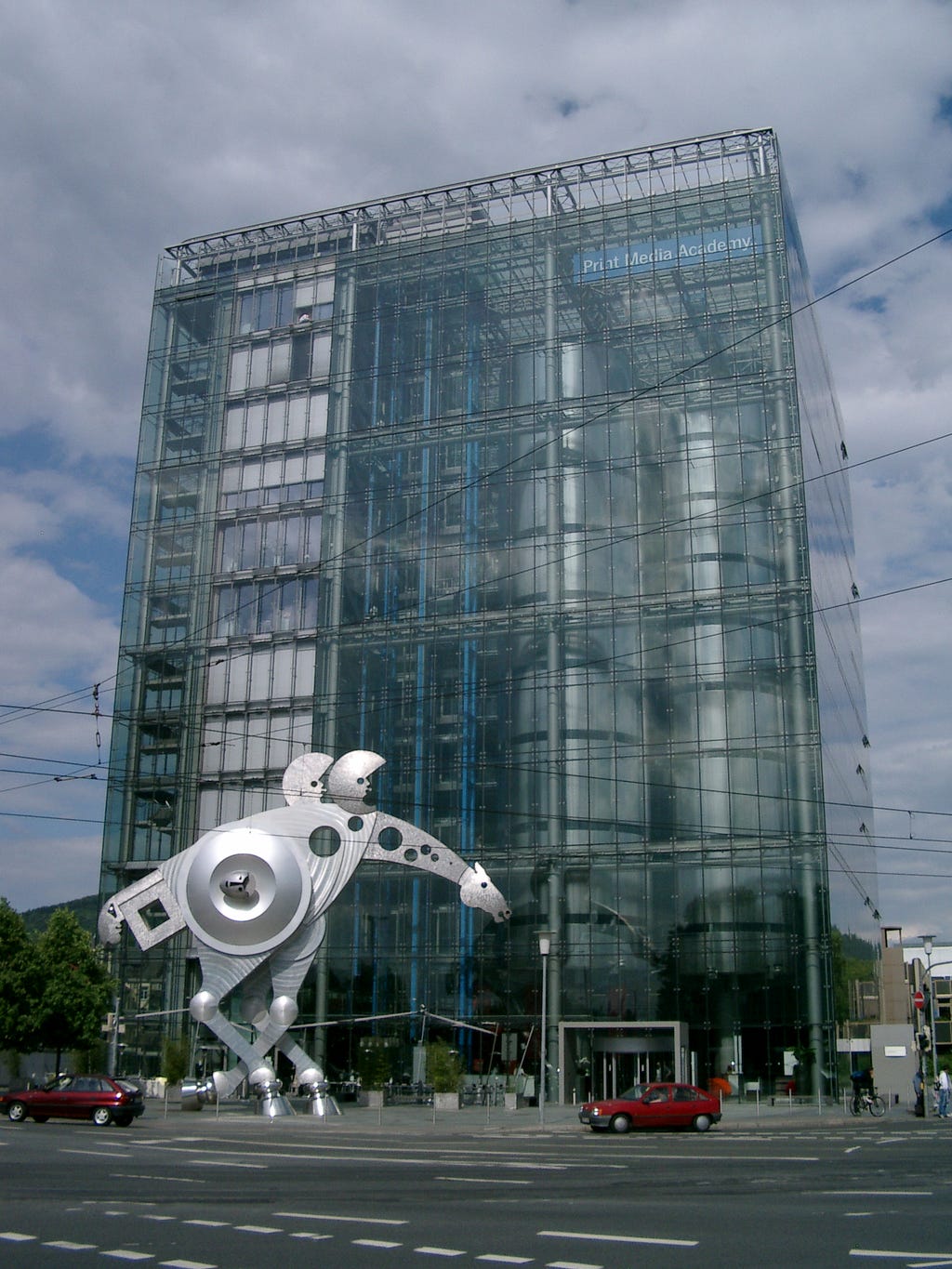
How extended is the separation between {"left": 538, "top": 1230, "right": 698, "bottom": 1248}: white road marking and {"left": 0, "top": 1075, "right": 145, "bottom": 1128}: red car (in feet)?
76.8

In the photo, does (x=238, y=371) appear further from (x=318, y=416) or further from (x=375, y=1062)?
(x=375, y=1062)

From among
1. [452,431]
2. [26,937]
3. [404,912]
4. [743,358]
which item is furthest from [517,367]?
[26,937]

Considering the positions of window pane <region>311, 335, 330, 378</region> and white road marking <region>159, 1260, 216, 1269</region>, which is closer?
white road marking <region>159, 1260, 216, 1269</region>

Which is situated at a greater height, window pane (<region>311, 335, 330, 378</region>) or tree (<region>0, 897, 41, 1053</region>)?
window pane (<region>311, 335, 330, 378</region>)

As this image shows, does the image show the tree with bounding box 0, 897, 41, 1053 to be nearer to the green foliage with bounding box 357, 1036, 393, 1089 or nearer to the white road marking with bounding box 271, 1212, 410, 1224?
the green foliage with bounding box 357, 1036, 393, 1089

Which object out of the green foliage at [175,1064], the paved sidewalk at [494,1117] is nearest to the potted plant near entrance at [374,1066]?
the paved sidewalk at [494,1117]

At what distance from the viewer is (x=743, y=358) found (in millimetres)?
54312

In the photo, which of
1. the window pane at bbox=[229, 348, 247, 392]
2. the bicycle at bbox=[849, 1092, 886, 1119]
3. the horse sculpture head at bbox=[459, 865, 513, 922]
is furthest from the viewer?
the window pane at bbox=[229, 348, 247, 392]

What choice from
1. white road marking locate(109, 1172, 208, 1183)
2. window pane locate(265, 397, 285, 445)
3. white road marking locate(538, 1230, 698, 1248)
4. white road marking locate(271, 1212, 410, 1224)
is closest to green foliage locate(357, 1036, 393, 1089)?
white road marking locate(109, 1172, 208, 1183)

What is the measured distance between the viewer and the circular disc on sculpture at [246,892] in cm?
3844

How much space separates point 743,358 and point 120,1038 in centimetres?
4056

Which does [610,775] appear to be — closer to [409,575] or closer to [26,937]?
[409,575]

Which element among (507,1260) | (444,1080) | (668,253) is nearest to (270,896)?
(444,1080)

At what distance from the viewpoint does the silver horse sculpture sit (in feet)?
126
